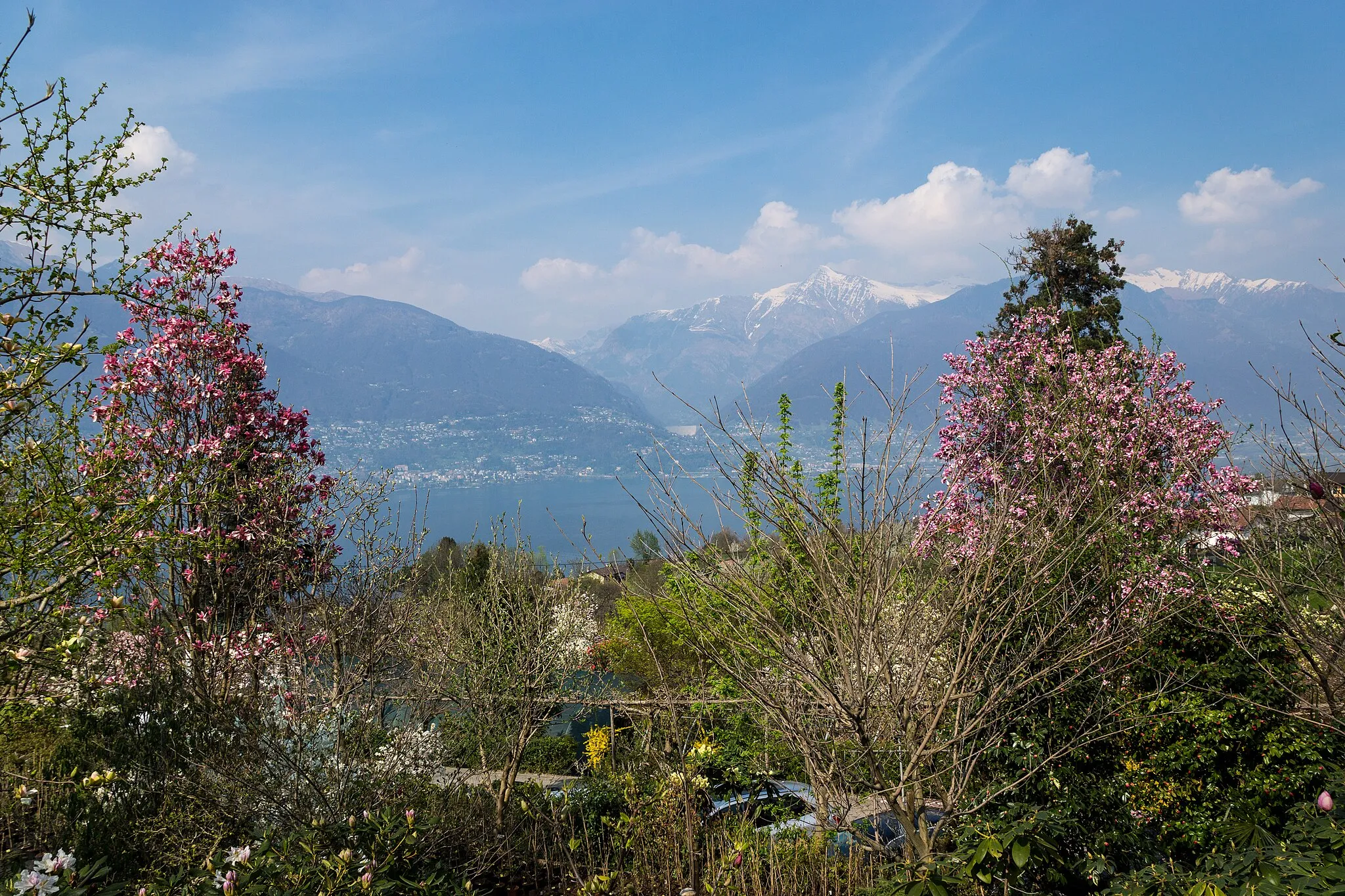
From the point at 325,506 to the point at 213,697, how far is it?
1748 mm

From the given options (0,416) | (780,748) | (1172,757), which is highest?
(0,416)

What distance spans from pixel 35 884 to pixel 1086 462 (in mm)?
6548

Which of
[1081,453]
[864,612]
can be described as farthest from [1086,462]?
[864,612]

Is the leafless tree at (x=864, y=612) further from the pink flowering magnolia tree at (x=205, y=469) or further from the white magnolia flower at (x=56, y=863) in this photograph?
the pink flowering magnolia tree at (x=205, y=469)

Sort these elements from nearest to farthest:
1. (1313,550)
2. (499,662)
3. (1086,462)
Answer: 1. (1313,550)
2. (1086,462)
3. (499,662)

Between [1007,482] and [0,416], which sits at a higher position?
[0,416]

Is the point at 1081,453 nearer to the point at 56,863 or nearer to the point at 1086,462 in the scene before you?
the point at 1086,462

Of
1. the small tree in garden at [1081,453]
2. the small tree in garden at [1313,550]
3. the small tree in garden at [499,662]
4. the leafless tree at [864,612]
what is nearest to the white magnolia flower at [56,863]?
the small tree in garden at [499,662]

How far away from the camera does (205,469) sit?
7305mm

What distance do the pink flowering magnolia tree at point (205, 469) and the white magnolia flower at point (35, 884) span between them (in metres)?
1.82

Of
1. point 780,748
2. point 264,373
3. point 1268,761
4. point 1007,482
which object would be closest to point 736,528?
point 1007,482

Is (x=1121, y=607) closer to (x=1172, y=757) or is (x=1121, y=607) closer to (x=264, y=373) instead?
(x=1172, y=757)

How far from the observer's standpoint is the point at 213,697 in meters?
5.76

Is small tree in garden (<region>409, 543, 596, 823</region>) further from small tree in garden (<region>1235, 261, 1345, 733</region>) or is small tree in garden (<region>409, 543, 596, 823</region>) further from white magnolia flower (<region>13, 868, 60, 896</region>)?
small tree in garden (<region>1235, 261, 1345, 733</region>)
